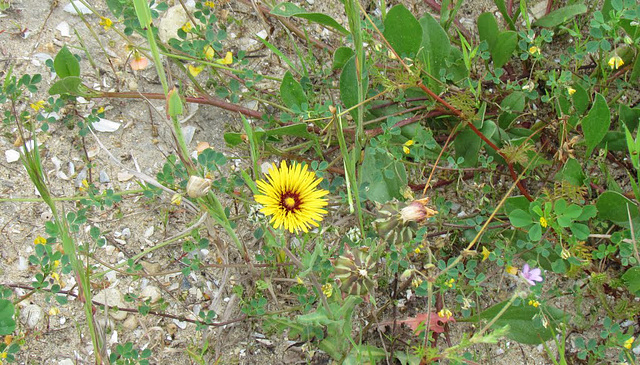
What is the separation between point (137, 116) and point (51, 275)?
0.79 m

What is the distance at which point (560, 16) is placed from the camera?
2.69 metres

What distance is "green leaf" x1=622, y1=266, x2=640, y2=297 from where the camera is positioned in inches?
90.4

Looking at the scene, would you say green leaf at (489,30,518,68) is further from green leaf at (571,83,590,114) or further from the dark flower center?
the dark flower center

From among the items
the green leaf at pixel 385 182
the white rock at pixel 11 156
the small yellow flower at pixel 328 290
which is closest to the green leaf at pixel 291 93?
the green leaf at pixel 385 182

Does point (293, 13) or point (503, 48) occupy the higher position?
point (293, 13)

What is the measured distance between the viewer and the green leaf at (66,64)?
2.59 meters

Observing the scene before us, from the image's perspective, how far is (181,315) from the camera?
8.29ft

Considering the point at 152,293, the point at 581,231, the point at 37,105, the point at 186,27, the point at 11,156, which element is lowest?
the point at 581,231

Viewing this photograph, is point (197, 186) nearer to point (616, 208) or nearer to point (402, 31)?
point (402, 31)

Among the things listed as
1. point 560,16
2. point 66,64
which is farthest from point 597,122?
point 66,64

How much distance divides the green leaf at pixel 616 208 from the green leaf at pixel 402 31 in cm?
94

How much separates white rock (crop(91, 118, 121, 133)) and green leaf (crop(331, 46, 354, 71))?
1023mm

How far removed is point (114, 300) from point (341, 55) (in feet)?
4.53

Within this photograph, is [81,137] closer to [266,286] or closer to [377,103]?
[266,286]
